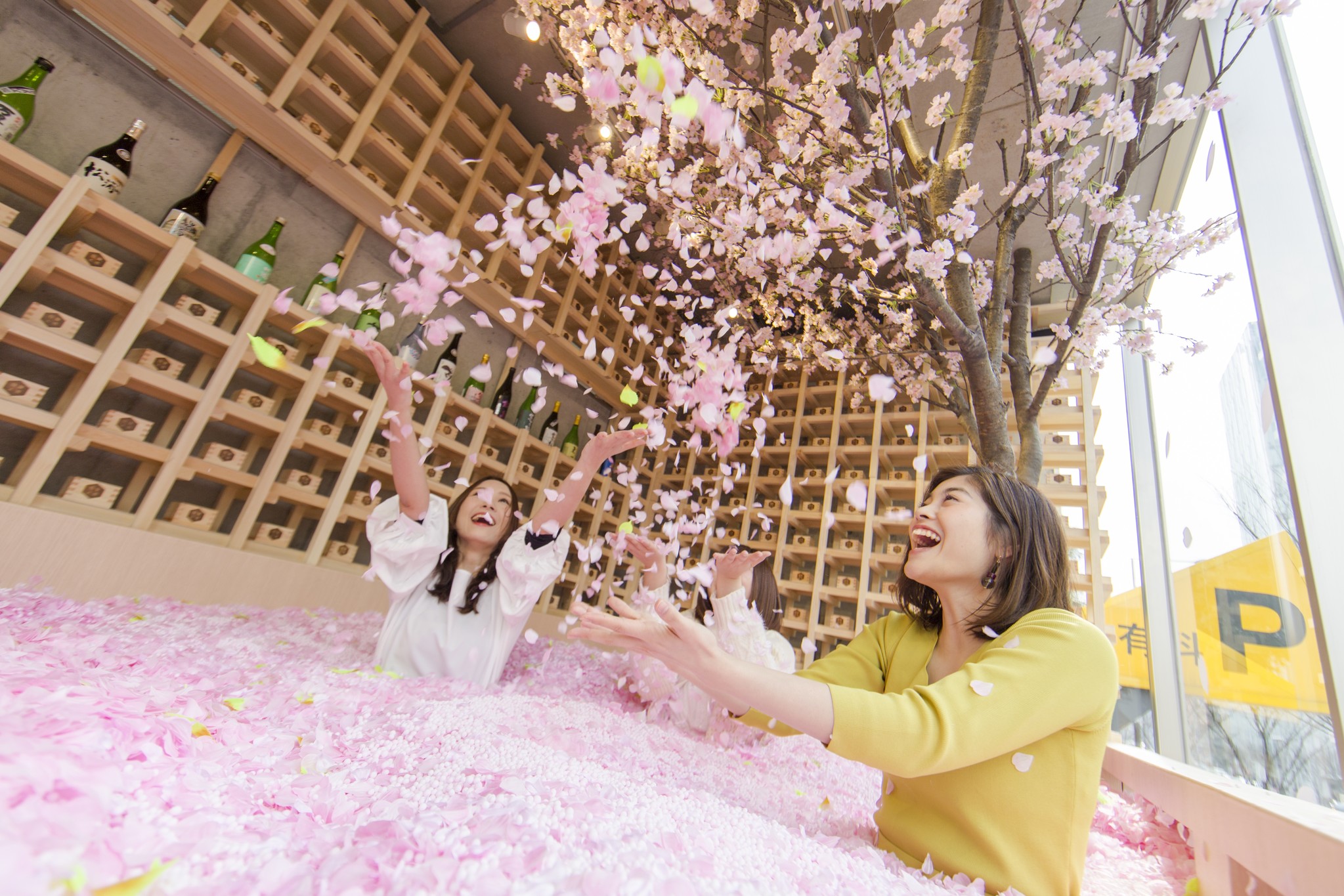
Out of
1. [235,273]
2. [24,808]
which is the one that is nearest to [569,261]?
[235,273]

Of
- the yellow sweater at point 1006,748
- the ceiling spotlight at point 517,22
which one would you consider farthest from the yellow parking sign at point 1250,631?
the ceiling spotlight at point 517,22

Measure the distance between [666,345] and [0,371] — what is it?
3.13 metres

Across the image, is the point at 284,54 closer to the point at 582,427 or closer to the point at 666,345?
the point at 582,427

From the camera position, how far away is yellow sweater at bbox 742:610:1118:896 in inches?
26.8

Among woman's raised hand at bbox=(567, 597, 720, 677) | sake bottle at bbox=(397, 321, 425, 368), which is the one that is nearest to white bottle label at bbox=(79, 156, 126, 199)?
sake bottle at bbox=(397, 321, 425, 368)

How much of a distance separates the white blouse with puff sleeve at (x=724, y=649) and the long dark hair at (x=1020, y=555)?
70cm

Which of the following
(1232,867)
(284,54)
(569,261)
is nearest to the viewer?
(1232,867)

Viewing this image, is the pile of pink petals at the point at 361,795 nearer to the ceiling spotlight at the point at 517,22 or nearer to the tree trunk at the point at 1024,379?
the tree trunk at the point at 1024,379

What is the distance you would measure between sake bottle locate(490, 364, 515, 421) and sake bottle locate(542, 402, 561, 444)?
26 cm

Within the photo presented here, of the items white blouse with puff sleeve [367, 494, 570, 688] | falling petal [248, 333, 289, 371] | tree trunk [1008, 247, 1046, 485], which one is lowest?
white blouse with puff sleeve [367, 494, 570, 688]

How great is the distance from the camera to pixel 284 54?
219 cm

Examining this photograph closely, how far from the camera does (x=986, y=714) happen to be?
0.69 metres

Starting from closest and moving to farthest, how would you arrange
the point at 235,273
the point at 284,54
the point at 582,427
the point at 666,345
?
the point at 235,273 < the point at 284,54 < the point at 582,427 < the point at 666,345

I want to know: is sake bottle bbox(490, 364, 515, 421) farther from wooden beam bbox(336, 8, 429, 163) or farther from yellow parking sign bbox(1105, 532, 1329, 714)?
yellow parking sign bbox(1105, 532, 1329, 714)
